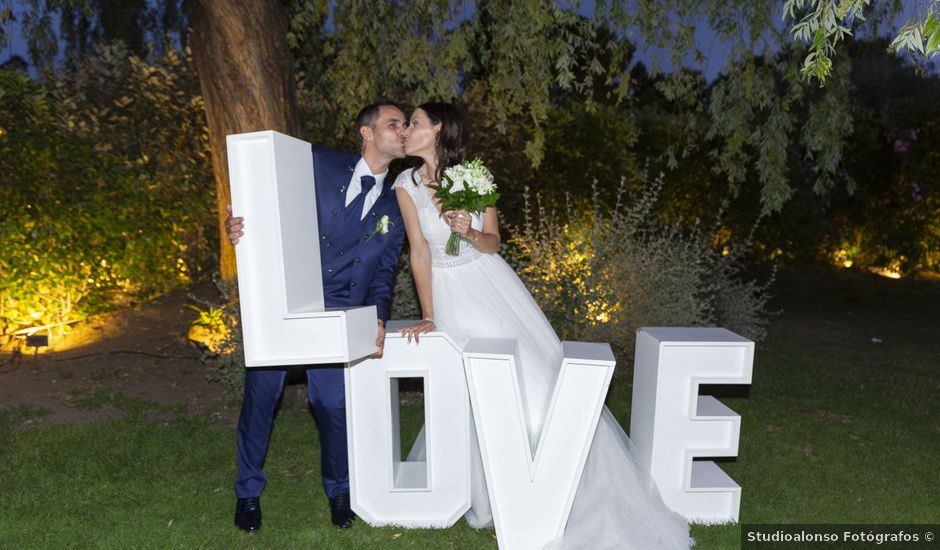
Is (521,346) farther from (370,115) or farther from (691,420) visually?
(370,115)

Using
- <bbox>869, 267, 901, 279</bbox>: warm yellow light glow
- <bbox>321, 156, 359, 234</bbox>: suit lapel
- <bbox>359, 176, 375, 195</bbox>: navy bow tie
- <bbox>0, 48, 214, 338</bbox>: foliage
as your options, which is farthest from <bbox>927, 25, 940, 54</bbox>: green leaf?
<bbox>869, 267, 901, 279</bbox>: warm yellow light glow

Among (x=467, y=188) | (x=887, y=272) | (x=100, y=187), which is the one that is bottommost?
(x=887, y=272)

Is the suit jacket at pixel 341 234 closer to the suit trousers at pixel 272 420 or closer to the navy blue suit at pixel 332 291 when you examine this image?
the navy blue suit at pixel 332 291

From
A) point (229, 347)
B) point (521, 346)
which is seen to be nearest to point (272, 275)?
point (521, 346)

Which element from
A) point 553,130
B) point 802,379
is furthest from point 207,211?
point 802,379

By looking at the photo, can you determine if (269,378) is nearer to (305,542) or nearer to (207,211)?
(305,542)

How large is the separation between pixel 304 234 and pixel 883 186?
14482 mm

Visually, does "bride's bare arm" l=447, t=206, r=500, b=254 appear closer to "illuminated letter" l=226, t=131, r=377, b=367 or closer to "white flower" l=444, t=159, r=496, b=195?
"white flower" l=444, t=159, r=496, b=195

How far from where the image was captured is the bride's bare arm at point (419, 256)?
3744 millimetres

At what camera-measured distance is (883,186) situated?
47.9ft

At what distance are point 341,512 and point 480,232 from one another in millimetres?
1588

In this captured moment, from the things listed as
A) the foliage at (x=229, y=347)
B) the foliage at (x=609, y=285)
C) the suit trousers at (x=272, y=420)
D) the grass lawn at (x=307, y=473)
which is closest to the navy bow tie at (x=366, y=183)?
the suit trousers at (x=272, y=420)

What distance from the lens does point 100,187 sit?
739cm

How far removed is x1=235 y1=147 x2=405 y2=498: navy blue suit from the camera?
11.9 ft
